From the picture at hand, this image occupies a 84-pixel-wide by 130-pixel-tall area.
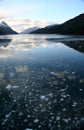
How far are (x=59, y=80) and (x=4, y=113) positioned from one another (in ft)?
21.1

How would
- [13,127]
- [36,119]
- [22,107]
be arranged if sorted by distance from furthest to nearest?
[22,107] → [36,119] → [13,127]

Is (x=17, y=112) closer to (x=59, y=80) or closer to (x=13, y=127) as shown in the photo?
(x=13, y=127)

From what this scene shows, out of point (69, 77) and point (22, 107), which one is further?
point (69, 77)

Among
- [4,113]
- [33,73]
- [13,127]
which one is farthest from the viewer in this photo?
[33,73]

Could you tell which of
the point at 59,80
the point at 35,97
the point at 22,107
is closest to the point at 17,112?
the point at 22,107

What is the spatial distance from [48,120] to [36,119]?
55cm

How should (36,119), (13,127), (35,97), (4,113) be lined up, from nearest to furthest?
(13,127) → (36,119) → (4,113) → (35,97)

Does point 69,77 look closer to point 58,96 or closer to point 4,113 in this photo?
point 58,96

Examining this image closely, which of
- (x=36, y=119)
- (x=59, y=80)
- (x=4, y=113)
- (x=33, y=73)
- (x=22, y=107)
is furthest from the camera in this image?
(x=33, y=73)

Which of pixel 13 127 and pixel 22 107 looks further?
pixel 22 107

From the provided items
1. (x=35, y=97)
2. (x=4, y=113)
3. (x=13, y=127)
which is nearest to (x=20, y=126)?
(x=13, y=127)

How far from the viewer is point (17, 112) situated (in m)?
10.1

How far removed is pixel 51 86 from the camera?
14016mm

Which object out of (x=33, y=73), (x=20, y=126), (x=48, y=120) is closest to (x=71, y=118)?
(x=48, y=120)
